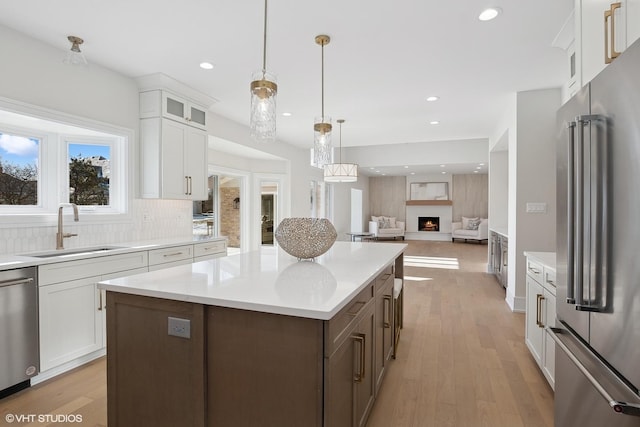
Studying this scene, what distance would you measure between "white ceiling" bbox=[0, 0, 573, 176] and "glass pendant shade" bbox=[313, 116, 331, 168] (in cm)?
59

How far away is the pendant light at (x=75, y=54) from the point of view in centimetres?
265

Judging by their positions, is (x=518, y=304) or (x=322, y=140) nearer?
(x=322, y=140)

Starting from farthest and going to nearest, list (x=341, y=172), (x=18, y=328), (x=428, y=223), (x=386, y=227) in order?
(x=428, y=223)
(x=386, y=227)
(x=341, y=172)
(x=18, y=328)

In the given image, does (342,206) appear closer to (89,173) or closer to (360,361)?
(89,173)

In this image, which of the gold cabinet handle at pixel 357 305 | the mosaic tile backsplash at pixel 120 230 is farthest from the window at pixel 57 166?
the gold cabinet handle at pixel 357 305

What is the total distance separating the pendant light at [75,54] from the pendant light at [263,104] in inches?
62.0

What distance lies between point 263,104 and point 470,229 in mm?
11327

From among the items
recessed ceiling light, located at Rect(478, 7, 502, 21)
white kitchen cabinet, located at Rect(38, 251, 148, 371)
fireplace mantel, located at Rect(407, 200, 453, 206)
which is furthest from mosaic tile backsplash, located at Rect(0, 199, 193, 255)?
fireplace mantel, located at Rect(407, 200, 453, 206)

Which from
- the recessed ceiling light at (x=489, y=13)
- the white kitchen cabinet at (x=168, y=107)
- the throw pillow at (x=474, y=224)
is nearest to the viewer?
the recessed ceiling light at (x=489, y=13)

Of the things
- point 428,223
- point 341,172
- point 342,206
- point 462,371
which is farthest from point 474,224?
point 462,371

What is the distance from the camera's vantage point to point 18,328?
2.35 meters

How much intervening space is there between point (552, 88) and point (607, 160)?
3.52 meters

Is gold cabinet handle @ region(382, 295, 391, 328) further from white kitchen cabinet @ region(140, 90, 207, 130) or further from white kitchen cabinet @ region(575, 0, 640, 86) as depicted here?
white kitchen cabinet @ region(140, 90, 207, 130)

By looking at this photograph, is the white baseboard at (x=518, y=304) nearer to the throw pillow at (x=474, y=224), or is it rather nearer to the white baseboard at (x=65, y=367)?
the white baseboard at (x=65, y=367)
